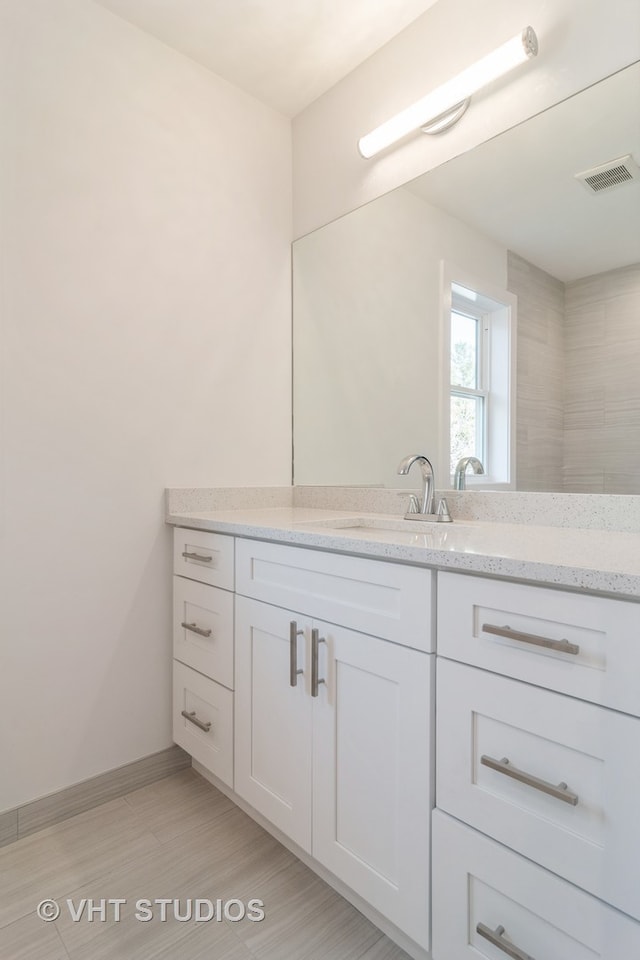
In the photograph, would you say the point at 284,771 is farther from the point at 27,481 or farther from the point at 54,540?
the point at 27,481

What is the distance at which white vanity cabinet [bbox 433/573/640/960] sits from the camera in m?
0.73

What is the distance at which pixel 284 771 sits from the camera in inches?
50.3

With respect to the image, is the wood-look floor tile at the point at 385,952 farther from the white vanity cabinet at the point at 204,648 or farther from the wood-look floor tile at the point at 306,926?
the white vanity cabinet at the point at 204,648

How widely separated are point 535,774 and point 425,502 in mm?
863

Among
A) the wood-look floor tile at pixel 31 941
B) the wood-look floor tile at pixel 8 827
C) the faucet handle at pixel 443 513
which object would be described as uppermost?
the faucet handle at pixel 443 513

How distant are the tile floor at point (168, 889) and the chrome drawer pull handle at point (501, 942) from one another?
33 centimetres

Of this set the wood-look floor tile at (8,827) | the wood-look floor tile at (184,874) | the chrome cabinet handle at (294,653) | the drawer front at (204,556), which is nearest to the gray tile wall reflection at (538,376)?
the chrome cabinet handle at (294,653)

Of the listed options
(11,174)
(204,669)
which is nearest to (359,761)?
(204,669)

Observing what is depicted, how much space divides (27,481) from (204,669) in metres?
0.76

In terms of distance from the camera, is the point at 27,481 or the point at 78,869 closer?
the point at 78,869

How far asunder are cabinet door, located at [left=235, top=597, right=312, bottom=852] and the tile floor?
5.2 inches

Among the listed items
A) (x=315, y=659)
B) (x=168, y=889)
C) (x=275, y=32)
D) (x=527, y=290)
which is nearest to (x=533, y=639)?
(x=315, y=659)

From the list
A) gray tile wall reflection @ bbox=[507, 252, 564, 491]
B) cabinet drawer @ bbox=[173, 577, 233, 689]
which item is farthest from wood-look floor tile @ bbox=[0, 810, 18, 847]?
gray tile wall reflection @ bbox=[507, 252, 564, 491]

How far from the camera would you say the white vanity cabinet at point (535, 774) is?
73 cm
